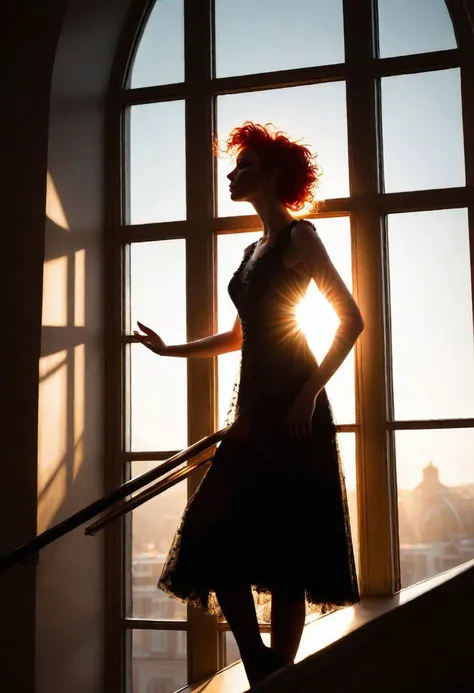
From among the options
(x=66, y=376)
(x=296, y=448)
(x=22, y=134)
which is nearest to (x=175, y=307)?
(x=66, y=376)

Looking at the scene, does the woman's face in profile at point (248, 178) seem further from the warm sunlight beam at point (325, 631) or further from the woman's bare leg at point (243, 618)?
the warm sunlight beam at point (325, 631)

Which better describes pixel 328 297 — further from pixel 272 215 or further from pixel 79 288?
pixel 79 288

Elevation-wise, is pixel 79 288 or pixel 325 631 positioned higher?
pixel 79 288

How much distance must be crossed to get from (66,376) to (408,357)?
1.22 meters

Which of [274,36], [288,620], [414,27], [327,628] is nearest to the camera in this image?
[288,620]

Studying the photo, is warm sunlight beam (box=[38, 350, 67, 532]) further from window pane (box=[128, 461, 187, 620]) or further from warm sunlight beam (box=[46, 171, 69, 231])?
warm sunlight beam (box=[46, 171, 69, 231])

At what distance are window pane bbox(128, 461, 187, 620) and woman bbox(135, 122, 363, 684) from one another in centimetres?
76

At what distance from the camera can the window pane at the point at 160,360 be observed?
10.8 ft

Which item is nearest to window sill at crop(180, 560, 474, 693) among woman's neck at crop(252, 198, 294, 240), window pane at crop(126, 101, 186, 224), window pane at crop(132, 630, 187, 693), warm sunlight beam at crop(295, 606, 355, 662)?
warm sunlight beam at crop(295, 606, 355, 662)

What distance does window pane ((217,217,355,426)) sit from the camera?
123 inches

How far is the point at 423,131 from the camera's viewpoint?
3178 mm

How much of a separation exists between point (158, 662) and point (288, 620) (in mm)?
1046

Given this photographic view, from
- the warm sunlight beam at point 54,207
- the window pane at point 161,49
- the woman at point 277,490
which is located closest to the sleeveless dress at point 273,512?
the woman at point 277,490

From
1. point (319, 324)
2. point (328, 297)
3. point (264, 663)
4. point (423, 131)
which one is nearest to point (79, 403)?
point (319, 324)
